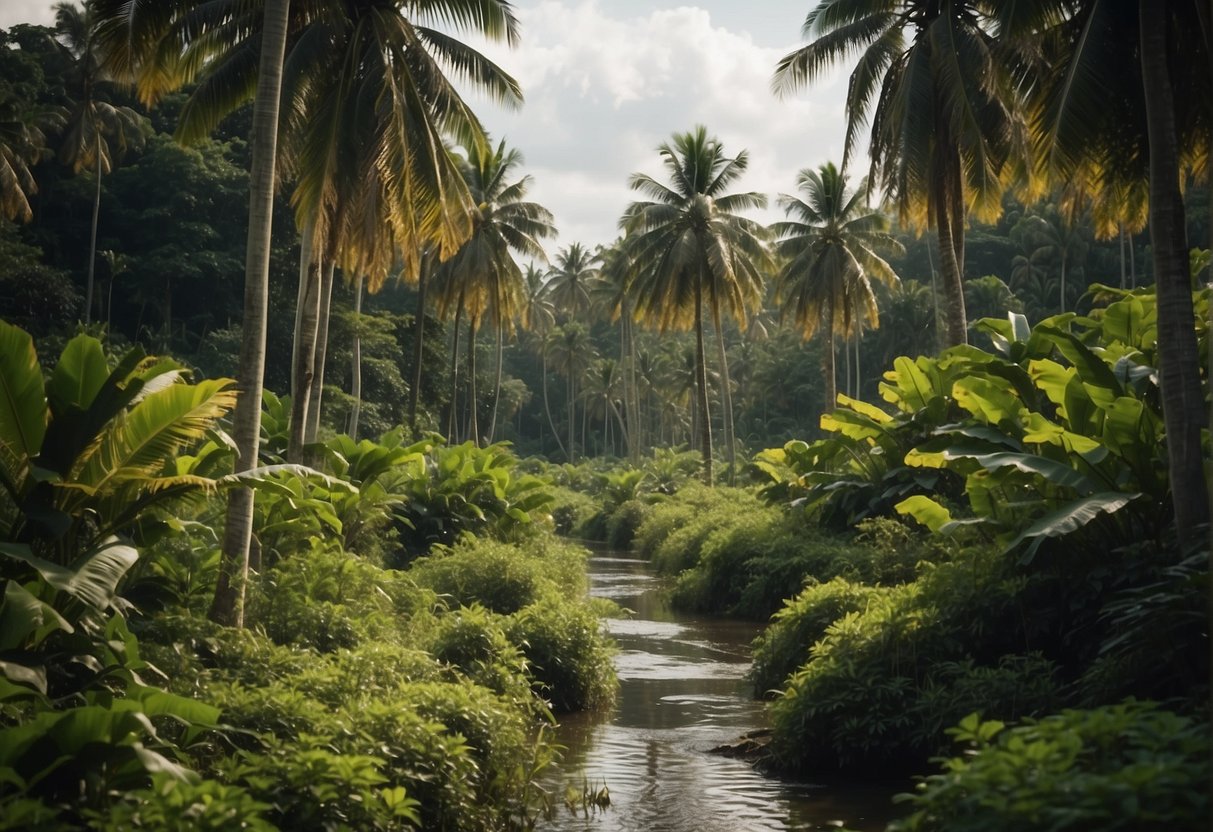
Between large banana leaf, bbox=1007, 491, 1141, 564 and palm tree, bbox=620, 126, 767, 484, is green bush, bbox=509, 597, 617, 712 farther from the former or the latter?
palm tree, bbox=620, 126, 767, 484

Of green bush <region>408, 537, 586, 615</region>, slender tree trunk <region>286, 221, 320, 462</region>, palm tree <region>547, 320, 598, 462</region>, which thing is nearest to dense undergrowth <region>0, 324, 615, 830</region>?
slender tree trunk <region>286, 221, 320, 462</region>

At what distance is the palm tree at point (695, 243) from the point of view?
33.1 m

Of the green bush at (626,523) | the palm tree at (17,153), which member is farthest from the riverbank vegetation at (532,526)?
the green bush at (626,523)

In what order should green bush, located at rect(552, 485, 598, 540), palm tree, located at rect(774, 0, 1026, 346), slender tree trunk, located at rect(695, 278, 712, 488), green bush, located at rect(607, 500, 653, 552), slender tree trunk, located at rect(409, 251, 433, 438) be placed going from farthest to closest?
green bush, located at rect(552, 485, 598, 540) → green bush, located at rect(607, 500, 653, 552) → slender tree trunk, located at rect(695, 278, 712, 488) → slender tree trunk, located at rect(409, 251, 433, 438) → palm tree, located at rect(774, 0, 1026, 346)

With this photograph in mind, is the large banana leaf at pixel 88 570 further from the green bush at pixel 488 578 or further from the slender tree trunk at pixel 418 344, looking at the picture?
the slender tree trunk at pixel 418 344

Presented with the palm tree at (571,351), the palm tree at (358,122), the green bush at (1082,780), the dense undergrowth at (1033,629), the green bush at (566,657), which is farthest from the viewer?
the palm tree at (571,351)

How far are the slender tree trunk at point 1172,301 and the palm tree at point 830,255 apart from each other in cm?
2465

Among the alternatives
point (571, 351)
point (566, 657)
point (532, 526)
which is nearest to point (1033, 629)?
point (566, 657)

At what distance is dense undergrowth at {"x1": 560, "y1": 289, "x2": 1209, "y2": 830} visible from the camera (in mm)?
4711

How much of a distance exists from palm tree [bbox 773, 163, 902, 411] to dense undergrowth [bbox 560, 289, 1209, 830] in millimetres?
18775

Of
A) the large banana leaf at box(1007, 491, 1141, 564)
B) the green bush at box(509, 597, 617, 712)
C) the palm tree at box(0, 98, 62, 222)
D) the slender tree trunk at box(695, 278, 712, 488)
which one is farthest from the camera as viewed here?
the slender tree trunk at box(695, 278, 712, 488)

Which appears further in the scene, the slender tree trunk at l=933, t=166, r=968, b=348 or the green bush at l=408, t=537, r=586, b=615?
the slender tree trunk at l=933, t=166, r=968, b=348

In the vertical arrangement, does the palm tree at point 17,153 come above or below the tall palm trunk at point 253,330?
above

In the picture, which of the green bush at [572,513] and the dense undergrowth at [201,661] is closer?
the dense undergrowth at [201,661]
